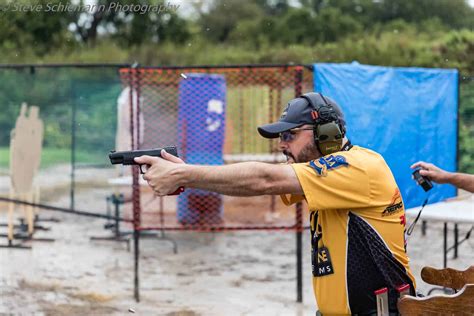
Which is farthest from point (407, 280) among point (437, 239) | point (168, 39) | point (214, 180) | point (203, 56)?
point (168, 39)

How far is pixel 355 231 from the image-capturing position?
2916 mm

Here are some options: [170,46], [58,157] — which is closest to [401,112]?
[58,157]

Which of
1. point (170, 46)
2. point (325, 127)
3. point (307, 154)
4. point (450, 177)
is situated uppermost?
point (170, 46)

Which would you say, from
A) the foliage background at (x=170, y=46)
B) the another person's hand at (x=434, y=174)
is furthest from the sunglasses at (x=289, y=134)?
the foliage background at (x=170, y=46)

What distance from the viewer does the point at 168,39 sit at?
34125mm

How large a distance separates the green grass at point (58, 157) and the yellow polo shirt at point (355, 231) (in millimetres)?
15030

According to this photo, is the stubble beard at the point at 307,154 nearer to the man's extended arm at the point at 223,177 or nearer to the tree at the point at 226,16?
the man's extended arm at the point at 223,177

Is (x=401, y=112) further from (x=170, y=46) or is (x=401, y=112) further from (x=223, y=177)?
(x=170, y=46)

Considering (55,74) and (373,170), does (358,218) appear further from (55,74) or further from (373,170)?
(55,74)

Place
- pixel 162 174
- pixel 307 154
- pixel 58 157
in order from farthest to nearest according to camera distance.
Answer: pixel 58 157
pixel 307 154
pixel 162 174

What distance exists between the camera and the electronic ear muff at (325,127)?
116 inches

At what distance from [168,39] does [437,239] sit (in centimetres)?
2591

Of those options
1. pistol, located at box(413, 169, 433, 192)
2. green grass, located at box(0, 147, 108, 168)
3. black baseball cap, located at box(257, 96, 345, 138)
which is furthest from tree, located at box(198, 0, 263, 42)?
black baseball cap, located at box(257, 96, 345, 138)

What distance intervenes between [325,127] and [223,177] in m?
0.55
